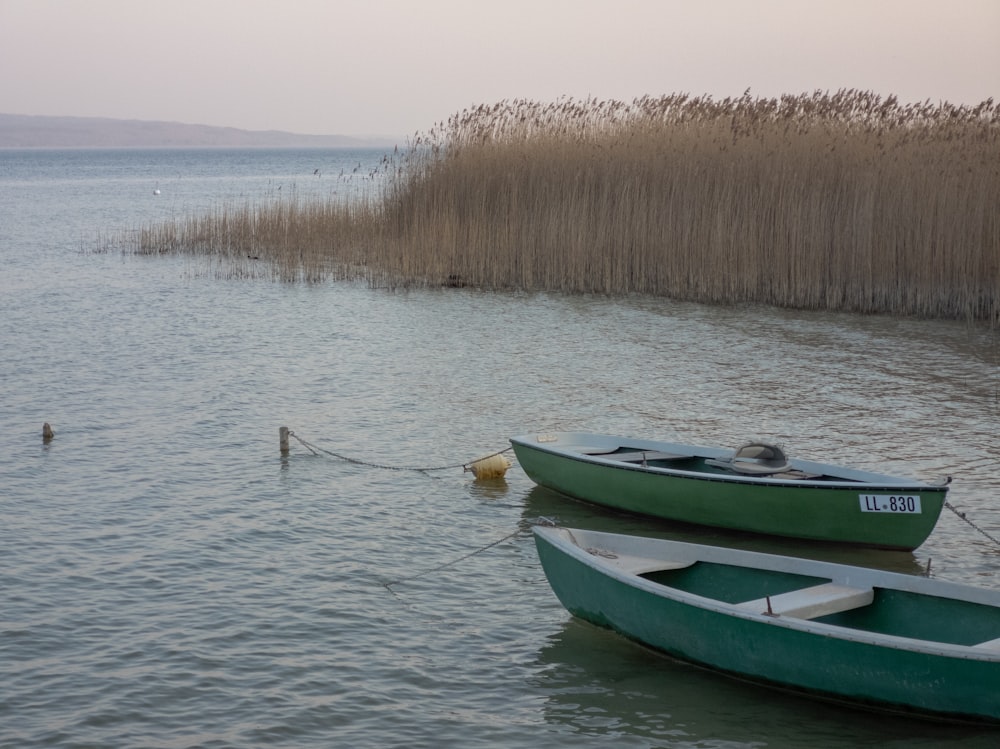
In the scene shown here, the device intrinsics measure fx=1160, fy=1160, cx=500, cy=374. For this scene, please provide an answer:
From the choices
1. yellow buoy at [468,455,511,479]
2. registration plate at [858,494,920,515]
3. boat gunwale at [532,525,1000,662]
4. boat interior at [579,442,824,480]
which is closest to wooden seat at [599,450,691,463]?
boat interior at [579,442,824,480]

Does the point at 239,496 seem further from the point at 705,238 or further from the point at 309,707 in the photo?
the point at 705,238

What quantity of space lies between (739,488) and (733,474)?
0.22m

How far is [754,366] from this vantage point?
13406 mm

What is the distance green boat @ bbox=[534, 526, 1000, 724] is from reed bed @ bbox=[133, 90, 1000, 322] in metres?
9.74

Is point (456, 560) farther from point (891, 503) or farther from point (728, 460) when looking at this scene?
point (891, 503)

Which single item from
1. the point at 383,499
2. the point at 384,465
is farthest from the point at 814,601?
the point at 384,465

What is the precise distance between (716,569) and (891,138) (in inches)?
448

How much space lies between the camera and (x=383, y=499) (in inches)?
339

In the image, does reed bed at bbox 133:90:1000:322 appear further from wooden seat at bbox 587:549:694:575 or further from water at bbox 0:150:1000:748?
wooden seat at bbox 587:549:694:575

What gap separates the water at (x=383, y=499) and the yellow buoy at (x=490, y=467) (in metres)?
0.10

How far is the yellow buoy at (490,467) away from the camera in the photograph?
909cm

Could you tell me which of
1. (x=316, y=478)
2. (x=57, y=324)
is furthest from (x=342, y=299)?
(x=316, y=478)

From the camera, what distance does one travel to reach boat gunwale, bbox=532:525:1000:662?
489 cm

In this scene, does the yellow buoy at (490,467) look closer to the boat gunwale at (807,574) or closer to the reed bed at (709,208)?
the boat gunwale at (807,574)
